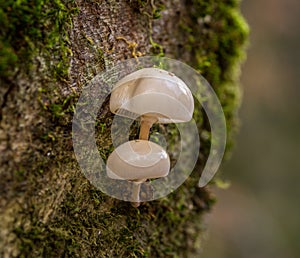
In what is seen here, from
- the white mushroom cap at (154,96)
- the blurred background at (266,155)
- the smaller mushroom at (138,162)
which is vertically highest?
the white mushroom cap at (154,96)

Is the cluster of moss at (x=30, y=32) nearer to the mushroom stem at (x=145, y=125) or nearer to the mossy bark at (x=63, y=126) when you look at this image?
the mossy bark at (x=63, y=126)

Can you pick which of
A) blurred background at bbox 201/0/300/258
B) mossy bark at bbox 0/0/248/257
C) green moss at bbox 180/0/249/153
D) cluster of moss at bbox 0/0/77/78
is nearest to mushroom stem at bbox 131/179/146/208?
mossy bark at bbox 0/0/248/257

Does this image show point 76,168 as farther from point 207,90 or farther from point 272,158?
point 272,158

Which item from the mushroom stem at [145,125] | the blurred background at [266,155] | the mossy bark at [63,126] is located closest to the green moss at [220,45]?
the mossy bark at [63,126]

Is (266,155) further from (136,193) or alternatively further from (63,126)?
(63,126)

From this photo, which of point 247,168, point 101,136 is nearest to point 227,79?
point 101,136

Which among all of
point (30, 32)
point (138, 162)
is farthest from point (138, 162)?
point (30, 32)

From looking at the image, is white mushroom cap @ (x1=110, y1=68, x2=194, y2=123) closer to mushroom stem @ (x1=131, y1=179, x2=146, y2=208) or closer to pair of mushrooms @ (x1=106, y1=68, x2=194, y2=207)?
pair of mushrooms @ (x1=106, y1=68, x2=194, y2=207)
